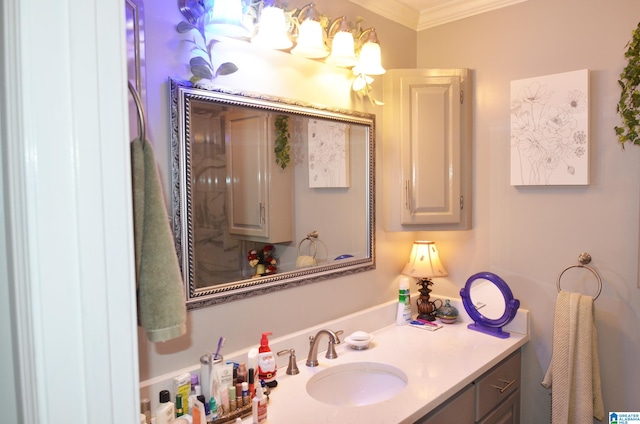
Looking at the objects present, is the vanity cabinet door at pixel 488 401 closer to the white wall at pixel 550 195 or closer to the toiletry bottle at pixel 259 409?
the white wall at pixel 550 195

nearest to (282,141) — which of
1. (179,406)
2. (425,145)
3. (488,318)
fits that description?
(425,145)

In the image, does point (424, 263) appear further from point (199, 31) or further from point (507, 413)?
point (199, 31)

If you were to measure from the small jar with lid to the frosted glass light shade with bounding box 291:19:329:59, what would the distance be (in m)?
1.46

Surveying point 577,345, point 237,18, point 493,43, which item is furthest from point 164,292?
point 493,43

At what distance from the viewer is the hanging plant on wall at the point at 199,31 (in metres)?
1.33

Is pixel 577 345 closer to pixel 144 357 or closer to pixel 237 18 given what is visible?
pixel 144 357

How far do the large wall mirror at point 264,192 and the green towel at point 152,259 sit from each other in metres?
0.69

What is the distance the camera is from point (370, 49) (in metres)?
1.84

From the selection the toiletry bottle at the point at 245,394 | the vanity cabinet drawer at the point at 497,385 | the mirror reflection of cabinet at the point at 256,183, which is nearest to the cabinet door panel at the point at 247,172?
the mirror reflection of cabinet at the point at 256,183

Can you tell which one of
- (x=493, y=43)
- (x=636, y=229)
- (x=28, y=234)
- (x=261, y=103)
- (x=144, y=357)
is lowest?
(x=144, y=357)

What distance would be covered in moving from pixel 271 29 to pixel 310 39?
0.63ft

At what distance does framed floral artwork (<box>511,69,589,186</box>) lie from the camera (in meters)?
1.83

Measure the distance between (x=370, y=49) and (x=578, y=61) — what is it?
930mm

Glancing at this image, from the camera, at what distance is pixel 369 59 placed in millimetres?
1841
